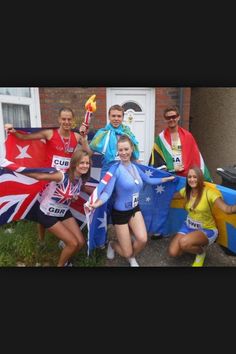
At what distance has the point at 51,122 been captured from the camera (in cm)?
319

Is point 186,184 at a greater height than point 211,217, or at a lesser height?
greater

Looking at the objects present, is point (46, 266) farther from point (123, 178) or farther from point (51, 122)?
point (51, 122)

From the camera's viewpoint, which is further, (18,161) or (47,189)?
(18,161)

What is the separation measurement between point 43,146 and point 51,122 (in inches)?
21.4

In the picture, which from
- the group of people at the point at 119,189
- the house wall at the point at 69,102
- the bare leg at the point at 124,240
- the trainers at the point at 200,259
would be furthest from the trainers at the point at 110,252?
the house wall at the point at 69,102

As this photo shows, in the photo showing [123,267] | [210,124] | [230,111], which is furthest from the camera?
[210,124]

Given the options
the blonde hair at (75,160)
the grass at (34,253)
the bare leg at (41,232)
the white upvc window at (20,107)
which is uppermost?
the white upvc window at (20,107)

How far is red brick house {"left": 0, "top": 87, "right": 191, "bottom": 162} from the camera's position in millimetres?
2988

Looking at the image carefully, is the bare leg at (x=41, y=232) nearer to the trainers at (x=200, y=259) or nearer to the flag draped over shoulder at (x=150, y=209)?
the flag draped over shoulder at (x=150, y=209)

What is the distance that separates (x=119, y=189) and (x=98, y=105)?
51.0 inches

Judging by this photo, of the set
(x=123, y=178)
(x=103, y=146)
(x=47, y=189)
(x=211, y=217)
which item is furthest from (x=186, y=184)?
(x=47, y=189)

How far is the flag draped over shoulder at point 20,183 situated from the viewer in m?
2.62

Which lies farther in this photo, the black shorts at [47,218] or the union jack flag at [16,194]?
the union jack flag at [16,194]

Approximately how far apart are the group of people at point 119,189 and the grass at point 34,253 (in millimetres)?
181
